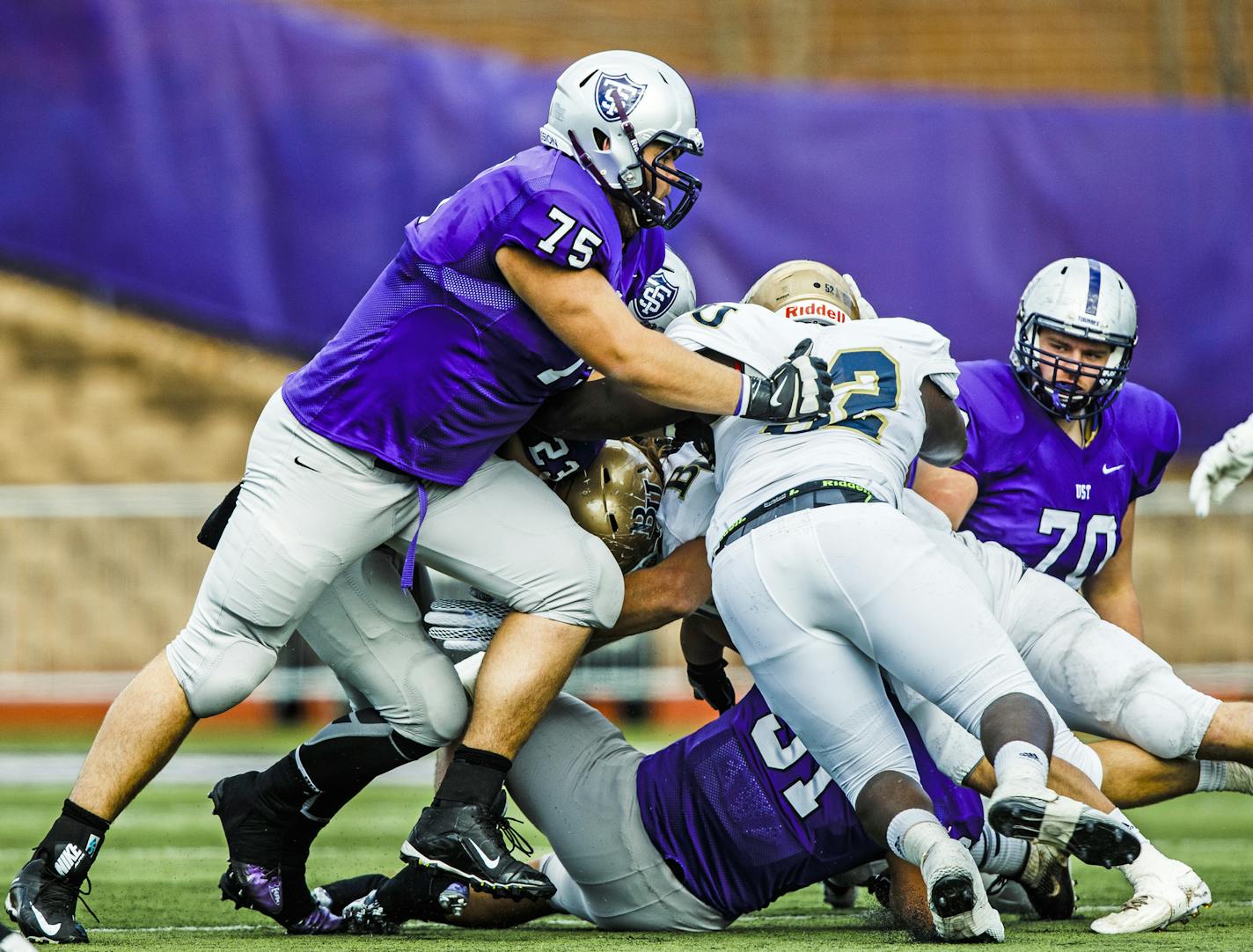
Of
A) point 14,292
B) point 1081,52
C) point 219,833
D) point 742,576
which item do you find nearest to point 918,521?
point 742,576

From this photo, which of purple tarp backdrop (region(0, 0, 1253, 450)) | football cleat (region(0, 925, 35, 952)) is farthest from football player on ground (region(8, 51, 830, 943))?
A: purple tarp backdrop (region(0, 0, 1253, 450))

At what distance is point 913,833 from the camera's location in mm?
3439

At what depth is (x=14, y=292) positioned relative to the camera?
10422mm

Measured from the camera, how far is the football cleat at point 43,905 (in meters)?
3.72

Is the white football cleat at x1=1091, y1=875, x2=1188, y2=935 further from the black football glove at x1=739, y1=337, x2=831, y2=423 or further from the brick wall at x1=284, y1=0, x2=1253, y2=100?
the brick wall at x1=284, y1=0, x2=1253, y2=100

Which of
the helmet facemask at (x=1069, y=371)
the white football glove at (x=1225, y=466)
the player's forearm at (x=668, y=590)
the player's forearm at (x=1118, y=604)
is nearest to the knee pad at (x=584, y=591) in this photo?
the player's forearm at (x=668, y=590)

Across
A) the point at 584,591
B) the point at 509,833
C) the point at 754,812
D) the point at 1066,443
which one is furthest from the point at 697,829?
the point at 1066,443

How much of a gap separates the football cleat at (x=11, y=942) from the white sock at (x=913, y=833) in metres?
1.54

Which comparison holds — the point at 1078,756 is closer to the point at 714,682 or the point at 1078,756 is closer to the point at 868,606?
the point at 868,606

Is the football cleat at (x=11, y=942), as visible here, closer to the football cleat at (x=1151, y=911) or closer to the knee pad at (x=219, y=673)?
the knee pad at (x=219, y=673)

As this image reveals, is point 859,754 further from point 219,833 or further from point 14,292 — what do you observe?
point 14,292

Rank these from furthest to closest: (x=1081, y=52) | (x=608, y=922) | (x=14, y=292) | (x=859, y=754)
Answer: (x=1081, y=52)
(x=14, y=292)
(x=608, y=922)
(x=859, y=754)

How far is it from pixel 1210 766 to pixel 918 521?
2.83 feet

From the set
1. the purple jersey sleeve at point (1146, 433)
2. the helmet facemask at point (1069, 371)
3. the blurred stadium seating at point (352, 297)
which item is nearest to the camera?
the helmet facemask at point (1069, 371)
